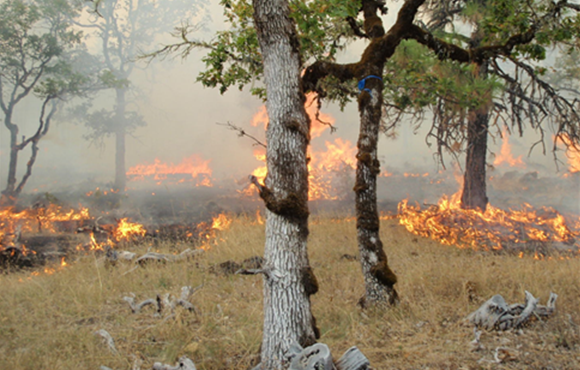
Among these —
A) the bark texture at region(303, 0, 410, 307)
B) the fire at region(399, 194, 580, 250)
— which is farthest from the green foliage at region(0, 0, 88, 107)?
the fire at region(399, 194, 580, 250)

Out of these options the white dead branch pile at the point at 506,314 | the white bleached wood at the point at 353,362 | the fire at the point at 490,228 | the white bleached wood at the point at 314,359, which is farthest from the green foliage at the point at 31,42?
the white dead branch pile at the point at 506,314

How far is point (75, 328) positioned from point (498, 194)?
23.3 metres

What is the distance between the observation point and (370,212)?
5383 millimetres

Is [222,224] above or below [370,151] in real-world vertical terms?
below

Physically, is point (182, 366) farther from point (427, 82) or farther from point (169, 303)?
point (427, 82)

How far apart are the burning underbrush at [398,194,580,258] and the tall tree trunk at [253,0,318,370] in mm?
7102

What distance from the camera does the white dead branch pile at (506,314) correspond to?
4328mm

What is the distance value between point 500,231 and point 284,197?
27.9ft

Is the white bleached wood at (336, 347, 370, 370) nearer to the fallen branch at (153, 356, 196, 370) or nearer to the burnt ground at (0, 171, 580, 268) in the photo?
the fallen branch at (153, 356, 196, 370)

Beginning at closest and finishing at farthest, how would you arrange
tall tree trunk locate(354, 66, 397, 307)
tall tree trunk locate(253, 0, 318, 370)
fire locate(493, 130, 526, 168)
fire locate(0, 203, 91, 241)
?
tall tree trunk locate(253, 0, 318, 370)
tall tree trunk locate(354, 66, 397, 307)
fire locate(0, 203, 91, 241)
fire locate(493, 130, 526, 168)

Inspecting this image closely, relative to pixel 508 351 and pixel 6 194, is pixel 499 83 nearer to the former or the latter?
pixel 508 351

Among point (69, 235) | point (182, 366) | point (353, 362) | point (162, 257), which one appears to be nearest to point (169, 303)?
point (182, 366)

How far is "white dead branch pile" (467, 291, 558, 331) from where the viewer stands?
4.33 metres

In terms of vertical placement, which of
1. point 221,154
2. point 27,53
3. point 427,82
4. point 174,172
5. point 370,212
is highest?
point 27,53
